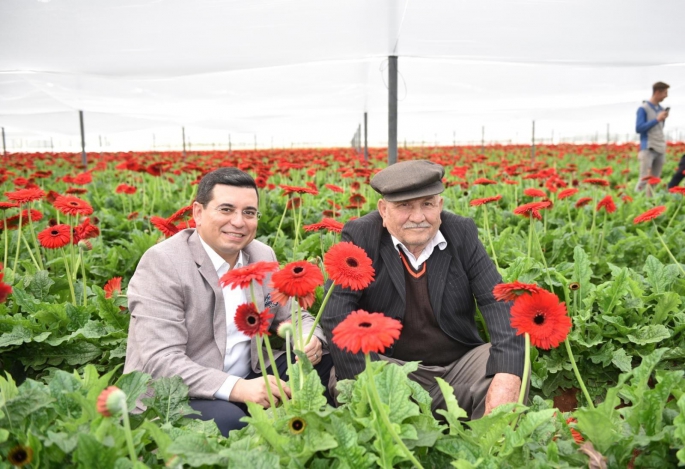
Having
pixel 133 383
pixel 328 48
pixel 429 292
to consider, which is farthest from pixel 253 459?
pixel 328 48

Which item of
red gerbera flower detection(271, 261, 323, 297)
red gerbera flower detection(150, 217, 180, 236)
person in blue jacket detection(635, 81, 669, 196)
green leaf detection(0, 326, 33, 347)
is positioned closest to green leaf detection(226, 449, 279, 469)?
red gerbera flower detection(271, 261, 323, 297)

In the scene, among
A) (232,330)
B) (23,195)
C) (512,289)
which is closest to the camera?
(512,289)

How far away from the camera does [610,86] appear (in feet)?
27.7

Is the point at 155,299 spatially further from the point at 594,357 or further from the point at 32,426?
the point at 594,357

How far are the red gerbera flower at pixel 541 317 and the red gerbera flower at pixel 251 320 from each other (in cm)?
66

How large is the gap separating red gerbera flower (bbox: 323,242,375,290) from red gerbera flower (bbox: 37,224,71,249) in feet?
6.27

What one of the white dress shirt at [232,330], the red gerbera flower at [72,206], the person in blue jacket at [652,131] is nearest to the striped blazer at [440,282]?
the white dress shirt at [232,330]

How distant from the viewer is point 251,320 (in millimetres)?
1545

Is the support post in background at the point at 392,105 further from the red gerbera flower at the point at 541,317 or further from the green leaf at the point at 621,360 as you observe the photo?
the red gerbera flower at the point at 541,317

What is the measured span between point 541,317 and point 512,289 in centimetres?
11

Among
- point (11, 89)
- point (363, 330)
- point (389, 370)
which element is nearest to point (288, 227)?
point (389, 370)

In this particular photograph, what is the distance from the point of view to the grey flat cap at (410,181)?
244 centimetres

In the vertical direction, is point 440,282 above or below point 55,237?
below

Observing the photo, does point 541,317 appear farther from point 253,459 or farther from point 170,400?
point 170,400
